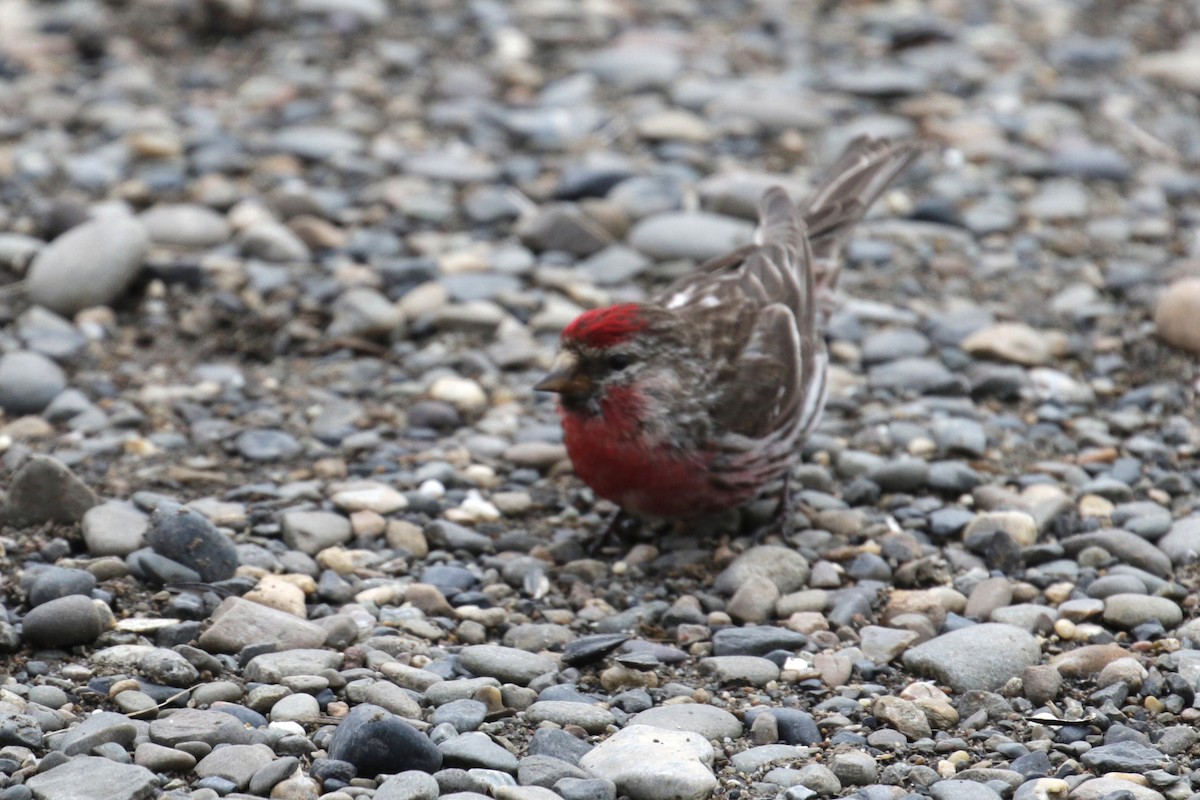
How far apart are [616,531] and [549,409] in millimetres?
932

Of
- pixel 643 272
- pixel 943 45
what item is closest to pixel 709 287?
pixel 643 272

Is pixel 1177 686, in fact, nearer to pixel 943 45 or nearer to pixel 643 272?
pixel 643 272

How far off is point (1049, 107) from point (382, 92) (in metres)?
3.78

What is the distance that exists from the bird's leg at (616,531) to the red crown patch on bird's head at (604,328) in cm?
61

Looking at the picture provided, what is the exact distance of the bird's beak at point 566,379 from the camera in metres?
5.14

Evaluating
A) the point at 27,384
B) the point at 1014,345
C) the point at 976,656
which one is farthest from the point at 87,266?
the point at 976,656

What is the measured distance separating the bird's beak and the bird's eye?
9cm

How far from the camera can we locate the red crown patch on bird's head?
5.18 m

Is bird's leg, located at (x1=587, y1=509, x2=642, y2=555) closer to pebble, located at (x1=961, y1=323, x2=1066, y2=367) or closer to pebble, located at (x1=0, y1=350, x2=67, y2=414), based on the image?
pebble, located at (x1=961, y1=323, x2=1066, y2=367)

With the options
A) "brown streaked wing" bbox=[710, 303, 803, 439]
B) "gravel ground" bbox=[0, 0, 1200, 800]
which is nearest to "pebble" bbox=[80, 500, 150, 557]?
"gravel ground" bbox=[0, 0, 1200, 800]

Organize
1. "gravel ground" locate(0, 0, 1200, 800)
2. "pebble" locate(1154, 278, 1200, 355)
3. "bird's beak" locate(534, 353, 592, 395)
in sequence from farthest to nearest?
1. "pebble" locate(1154, 278, 1200, 355)
2. "bird's beak" locate(534, 353, 592, 395)
3. "gravel ground" locate(0, 0, 1200, 800)

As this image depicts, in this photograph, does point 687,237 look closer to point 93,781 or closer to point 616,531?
point 616,531

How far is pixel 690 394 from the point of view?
5.31 m

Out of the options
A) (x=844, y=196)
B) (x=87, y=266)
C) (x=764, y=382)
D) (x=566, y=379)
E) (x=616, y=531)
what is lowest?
(x=616, y=531)
